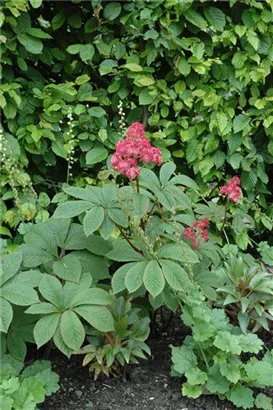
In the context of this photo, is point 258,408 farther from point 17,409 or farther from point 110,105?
point 110,105

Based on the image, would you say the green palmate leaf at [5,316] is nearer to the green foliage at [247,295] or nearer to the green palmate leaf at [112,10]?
the green foliage at [247,295]

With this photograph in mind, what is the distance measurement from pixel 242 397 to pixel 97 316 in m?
0.64

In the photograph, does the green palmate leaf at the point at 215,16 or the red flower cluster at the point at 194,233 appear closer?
the red flower cluster at the point at 194,233

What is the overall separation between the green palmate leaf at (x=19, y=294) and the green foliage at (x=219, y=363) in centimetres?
60

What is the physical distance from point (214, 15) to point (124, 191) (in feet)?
4.14

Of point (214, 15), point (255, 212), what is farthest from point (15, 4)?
point (255, 212)

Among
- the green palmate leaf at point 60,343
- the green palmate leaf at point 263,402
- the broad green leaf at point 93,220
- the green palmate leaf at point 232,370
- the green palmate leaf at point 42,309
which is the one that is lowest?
the green palmate leaf at point 263,402

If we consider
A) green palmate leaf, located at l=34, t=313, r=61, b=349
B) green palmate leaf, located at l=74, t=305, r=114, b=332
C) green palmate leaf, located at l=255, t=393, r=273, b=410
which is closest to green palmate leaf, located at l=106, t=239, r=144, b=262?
green palmate leaf, located at l=74, t=305, r=114, b=332

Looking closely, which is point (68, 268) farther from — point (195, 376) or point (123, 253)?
point (195, 376)

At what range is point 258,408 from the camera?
2.25m

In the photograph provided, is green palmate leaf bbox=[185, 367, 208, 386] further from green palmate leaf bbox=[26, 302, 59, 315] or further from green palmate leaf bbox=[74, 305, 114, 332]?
green palmate leaf bbox=[26, 302, 59, 315]

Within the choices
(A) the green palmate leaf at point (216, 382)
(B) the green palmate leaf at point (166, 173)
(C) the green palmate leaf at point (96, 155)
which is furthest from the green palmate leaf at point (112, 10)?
(A) the green palmate leaf at point (216, 382)

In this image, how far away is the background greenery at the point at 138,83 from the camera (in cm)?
295

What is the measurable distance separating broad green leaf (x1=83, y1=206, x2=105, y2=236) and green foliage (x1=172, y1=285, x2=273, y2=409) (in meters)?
0.44
